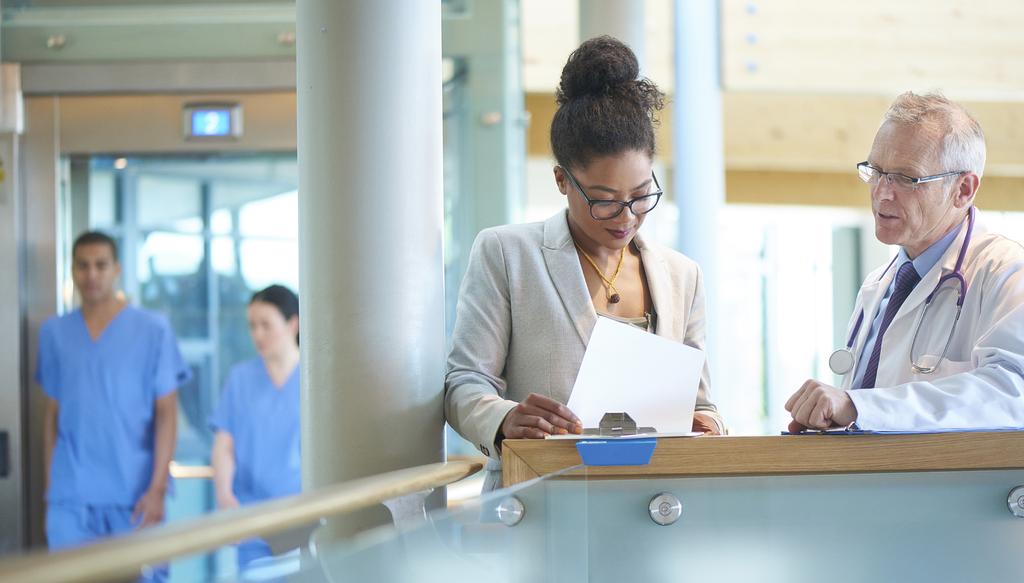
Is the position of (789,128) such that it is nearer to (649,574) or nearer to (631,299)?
(631,299)

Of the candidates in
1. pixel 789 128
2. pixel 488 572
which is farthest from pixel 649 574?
pixel 789 128

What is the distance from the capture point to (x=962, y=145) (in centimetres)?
209

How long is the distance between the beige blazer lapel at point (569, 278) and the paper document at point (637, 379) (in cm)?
24

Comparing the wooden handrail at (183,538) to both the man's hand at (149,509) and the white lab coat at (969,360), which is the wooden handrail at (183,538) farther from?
the man's hand at (149,509)

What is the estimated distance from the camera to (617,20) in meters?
3.76

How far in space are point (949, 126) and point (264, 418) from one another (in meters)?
2.83

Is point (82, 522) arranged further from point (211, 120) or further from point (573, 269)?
point (573, 269)

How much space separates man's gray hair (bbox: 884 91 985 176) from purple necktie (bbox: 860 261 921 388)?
21 centimetres

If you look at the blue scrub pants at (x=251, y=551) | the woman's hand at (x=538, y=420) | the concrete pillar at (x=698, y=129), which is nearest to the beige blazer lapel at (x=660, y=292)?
the woman's hand at (x=538, y=420)

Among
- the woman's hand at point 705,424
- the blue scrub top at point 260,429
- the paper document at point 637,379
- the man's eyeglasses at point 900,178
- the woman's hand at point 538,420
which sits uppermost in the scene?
the man's eyeglasses at point 900,178

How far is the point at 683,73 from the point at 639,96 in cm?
352

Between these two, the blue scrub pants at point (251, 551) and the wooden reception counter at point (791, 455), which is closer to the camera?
the blue scrub pants at point (251, 551)

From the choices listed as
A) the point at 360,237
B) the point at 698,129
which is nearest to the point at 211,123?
the point at 698,129

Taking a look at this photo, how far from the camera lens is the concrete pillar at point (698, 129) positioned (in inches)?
201
